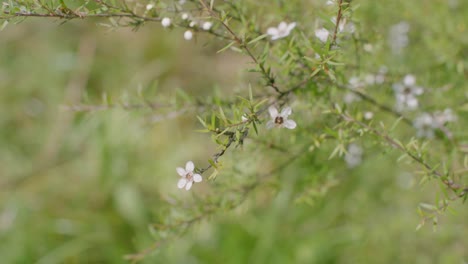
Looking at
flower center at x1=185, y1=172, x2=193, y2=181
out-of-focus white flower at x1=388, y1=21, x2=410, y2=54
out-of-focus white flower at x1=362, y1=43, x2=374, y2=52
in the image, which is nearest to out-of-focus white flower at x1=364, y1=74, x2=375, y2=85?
out-of-focus white flower at x1=362, y1=43, x2=374, y2=52

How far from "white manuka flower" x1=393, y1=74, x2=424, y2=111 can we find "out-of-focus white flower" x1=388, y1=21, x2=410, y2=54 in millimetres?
488

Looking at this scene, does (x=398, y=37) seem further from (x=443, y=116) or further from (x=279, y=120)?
(x=279, y=120)

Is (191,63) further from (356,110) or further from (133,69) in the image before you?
(356,110)

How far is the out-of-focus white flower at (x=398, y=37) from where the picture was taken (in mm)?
1978

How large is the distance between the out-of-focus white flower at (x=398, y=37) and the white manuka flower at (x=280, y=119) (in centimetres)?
118

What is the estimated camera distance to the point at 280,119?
0.98 m

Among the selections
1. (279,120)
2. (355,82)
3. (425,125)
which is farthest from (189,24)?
(425,125)

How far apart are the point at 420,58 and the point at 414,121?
556 millimetres

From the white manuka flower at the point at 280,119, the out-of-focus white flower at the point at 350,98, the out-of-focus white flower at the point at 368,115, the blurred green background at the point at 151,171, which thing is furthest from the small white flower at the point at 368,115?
the white manuka flower at the point at 280,119

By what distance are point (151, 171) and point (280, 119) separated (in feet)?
Result: 7.23

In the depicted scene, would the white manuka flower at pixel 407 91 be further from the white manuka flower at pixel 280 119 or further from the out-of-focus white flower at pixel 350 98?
the white manuka flower at pixel 280 119

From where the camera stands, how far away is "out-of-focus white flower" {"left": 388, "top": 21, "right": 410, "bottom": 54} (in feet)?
6.49

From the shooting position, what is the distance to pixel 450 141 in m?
1.50

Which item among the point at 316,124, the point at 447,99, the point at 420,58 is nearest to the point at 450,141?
the point at 447,99
